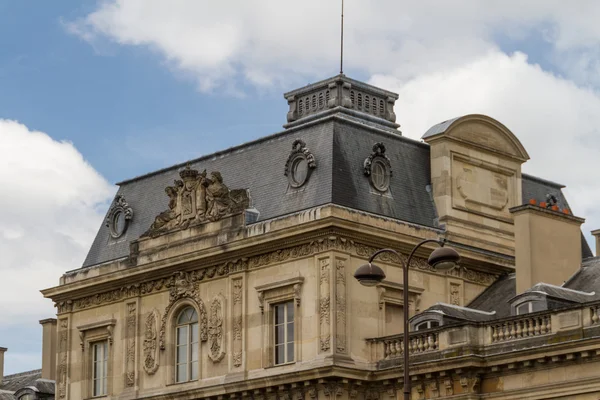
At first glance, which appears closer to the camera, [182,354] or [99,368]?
[182,354]

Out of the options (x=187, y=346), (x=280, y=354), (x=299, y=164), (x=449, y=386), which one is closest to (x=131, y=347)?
(x=187, y=346)

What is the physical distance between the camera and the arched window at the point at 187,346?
156 feet

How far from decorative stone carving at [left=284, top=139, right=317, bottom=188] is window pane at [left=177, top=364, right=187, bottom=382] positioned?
6.32 metres

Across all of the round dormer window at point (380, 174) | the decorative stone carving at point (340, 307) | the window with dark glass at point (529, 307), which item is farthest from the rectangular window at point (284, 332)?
the window with dark glass at point (529, 307)

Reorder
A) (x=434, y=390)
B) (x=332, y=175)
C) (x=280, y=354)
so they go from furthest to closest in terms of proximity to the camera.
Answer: (x=332, y=175) < (x=280, y=354) < (x=434, y=390)

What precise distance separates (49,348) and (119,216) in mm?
13129

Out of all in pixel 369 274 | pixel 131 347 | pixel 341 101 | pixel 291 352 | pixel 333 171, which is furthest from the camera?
pixel 131 347

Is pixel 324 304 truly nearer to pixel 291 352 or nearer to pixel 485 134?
pixel 291 352

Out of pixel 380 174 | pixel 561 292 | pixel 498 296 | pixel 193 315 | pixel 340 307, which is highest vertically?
pixel 380 174

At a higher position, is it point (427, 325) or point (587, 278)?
point (587, 278)

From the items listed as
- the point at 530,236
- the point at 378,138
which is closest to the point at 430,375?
the point at 530,236

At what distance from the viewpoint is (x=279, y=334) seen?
45.3 m

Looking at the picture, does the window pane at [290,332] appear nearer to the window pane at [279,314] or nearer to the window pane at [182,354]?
the window pane at [279,314]

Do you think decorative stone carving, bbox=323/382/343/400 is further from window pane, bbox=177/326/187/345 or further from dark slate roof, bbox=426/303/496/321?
window pane, bbox=177/326/187/345
